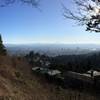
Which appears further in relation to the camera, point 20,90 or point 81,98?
point 20,90

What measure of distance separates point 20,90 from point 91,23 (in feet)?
24.4

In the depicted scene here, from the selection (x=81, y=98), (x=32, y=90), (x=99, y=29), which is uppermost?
(x=99, y=29)

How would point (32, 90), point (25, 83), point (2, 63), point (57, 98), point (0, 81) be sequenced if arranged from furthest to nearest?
point (2, 63), point (25, 83), point (32, 90), point (0, 81), point (57, 98)

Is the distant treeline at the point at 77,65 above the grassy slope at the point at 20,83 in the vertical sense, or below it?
below

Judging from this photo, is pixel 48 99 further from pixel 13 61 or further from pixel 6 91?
pixel 13 61

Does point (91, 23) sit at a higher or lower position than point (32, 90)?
higher

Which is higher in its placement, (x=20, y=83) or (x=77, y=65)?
(x=20, y=83)

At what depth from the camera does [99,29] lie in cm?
928

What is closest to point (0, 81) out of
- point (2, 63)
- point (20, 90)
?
point (20, 90)

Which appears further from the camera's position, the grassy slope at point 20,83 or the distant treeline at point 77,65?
the distant treeline at point 77,65

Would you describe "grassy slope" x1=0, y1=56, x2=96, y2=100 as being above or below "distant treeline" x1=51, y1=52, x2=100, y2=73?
above

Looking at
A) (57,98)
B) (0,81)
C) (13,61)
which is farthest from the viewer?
(13,61)

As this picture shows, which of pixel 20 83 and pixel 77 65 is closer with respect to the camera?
pixel 20 83

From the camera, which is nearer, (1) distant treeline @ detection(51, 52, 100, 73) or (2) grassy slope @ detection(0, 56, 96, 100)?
(2) grassy slope @ detection(0, 56, 96, 100)
